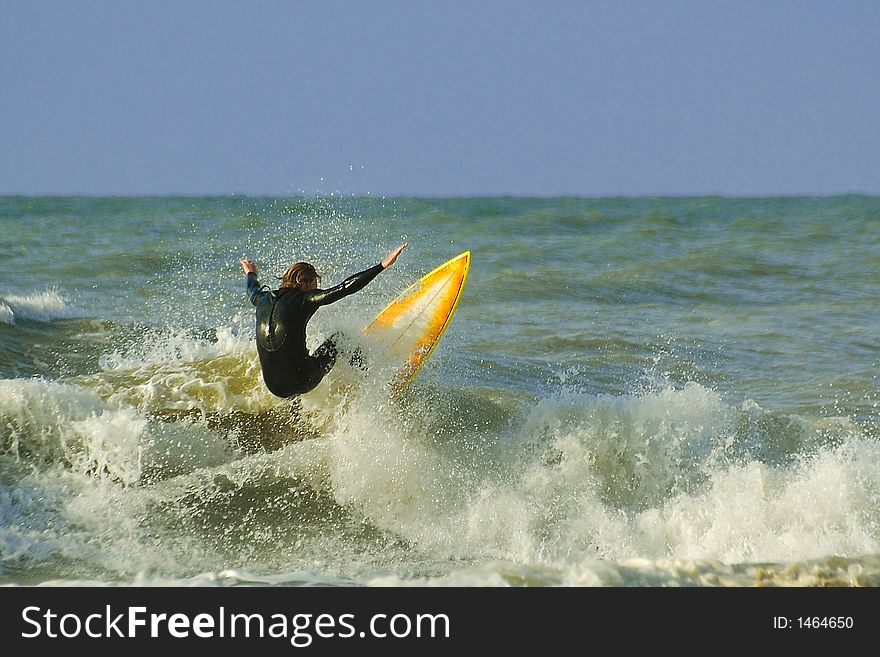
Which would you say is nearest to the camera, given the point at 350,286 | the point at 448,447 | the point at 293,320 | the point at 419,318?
the point at 350,286

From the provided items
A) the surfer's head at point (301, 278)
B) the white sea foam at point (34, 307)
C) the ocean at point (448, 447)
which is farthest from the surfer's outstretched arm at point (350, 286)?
the white sea foam at point (34, 307)

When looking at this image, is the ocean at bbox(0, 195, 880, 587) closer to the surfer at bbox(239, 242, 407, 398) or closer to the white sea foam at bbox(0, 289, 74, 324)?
the white sea foam at bbox(0, 289, 74, 324)

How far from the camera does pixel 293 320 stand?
6.54 meters

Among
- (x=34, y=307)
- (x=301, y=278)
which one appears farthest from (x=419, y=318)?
(x=34, y=307)

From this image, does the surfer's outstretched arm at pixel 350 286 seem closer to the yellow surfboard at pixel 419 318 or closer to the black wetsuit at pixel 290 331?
the black wetsuit at pixel 290 331

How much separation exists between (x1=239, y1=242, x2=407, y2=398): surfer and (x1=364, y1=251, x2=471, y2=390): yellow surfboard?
2.44 feet

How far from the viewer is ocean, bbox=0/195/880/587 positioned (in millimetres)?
5504

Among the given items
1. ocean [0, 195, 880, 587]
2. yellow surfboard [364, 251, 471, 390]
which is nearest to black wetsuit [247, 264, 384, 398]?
ocean [0, 195, 880, 587]

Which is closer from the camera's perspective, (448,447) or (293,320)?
(293,320)

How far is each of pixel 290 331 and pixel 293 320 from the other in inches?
3.3

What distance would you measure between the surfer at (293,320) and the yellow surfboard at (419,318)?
2.44 feet

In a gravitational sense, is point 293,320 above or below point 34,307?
above

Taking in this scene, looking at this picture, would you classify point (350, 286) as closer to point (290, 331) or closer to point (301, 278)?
point (301, 278)

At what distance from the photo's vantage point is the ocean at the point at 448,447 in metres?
5.50
